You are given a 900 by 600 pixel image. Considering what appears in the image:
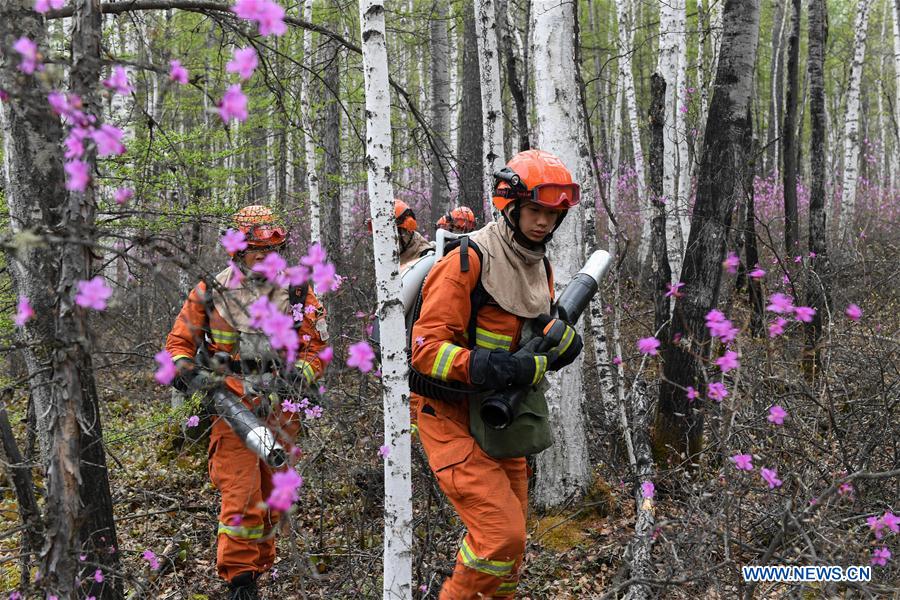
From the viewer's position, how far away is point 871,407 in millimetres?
4199

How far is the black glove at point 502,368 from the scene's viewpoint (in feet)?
10.1

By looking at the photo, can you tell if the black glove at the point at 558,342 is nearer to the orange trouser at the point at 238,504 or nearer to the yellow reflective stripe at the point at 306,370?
the yellow reflective stripe at the point at 306,370

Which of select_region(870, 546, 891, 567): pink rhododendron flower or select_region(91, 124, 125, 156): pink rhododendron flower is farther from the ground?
select_region(91, 124, 125, 156): pink rhododendron flower

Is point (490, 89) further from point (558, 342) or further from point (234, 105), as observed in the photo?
point (234, 105)

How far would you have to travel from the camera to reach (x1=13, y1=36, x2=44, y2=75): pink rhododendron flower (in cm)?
134

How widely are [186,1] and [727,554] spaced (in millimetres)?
Result: 3588

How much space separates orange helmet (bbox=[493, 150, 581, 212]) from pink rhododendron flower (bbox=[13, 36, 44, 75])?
2.19 meters

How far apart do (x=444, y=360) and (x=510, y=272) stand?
0.56m

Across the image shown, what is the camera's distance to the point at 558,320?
10.6 ft

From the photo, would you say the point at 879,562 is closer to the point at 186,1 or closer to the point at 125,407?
the point at 186,1

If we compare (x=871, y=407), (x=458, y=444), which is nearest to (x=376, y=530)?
(x=458, y=444)

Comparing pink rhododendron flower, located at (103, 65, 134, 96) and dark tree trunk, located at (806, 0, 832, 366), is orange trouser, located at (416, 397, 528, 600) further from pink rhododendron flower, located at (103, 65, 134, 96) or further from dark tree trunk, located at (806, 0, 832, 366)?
dark tree trunk, located at (806, 0, 832, 366)

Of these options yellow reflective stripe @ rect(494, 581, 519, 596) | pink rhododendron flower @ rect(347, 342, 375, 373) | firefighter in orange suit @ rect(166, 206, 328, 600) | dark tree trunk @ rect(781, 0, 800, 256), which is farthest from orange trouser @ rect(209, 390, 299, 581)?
dark tree trunk @ rect(781, 0, 800, 256)

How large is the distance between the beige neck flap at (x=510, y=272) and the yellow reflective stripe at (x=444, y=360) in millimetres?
336
